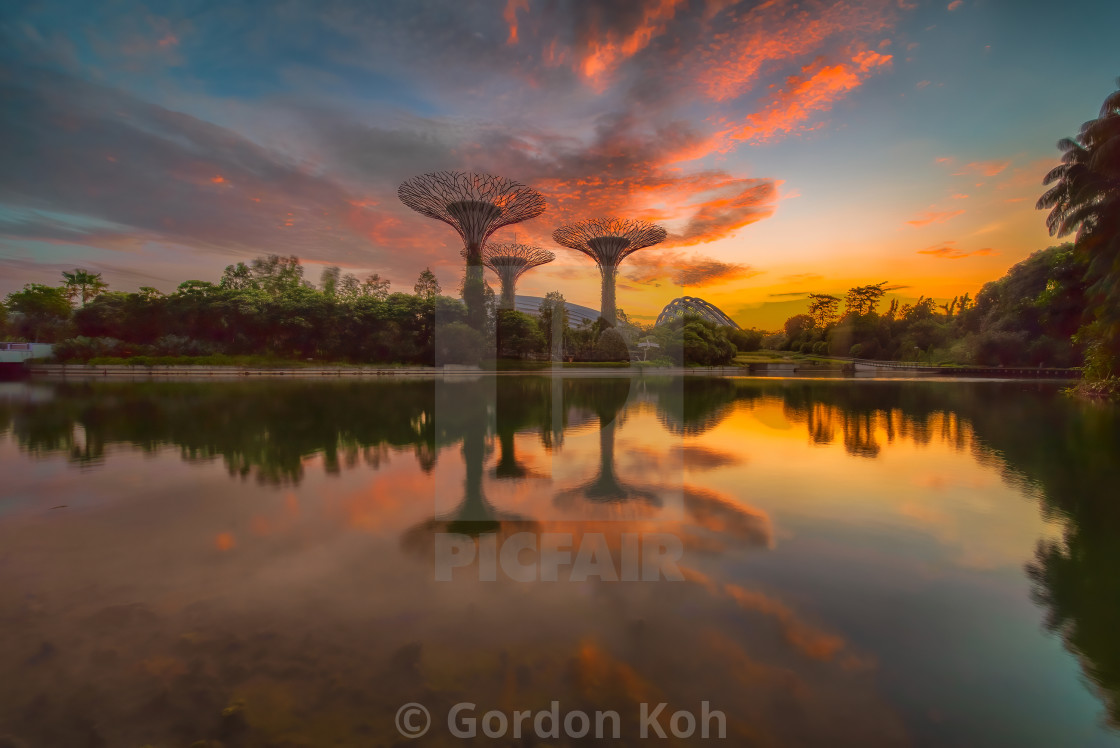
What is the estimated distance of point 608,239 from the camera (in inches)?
2013

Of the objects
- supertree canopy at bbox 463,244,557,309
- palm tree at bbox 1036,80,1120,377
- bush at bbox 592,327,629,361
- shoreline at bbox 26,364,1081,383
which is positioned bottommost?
shoreline at bbox 26,364,1081,383

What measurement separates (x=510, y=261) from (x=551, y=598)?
4918 cm

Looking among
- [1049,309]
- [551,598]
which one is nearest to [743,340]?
[1049,309]

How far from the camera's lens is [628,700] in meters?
2.83

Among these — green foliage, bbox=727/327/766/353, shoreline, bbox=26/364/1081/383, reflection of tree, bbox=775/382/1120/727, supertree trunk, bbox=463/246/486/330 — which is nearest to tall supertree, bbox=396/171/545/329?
supertree trunk, bbox=463/246/486/330

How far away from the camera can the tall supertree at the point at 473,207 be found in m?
39.9

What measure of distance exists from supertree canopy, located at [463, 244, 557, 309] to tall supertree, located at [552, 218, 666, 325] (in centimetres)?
327

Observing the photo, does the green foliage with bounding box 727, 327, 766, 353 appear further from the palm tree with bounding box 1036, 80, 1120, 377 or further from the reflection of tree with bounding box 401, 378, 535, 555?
the reflection of tree with bounding box 401, 378, 535, 555

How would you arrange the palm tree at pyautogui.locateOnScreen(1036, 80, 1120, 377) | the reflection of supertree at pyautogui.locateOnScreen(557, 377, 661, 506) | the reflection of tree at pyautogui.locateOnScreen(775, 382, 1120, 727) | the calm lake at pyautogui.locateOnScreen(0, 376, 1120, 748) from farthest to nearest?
the palm tree at pyautogui.locateOnScreen(1036, 80, 1120, 377) < the reflection of supertree at pyautogui.locateOnScreen(557, 377, 661, 506) < the reflection of tree at pyautogui.locateOnScreen(775, 382, 1120, 727) < the calm lake at pyautogui.locateOnScreen(0, 376, 1120, 748)

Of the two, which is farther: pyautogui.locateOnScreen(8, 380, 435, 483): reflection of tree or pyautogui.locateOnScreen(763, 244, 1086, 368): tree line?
pyautogui.locateOnScreen(763, 244, 1086, 368): tree line

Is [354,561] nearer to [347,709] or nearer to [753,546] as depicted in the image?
[347,709]

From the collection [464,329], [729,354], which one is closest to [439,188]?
[464,329]

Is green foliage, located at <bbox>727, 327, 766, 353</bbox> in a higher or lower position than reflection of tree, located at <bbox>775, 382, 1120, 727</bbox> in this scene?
higher

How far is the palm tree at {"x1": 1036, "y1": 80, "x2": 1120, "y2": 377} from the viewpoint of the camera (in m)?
16.0
